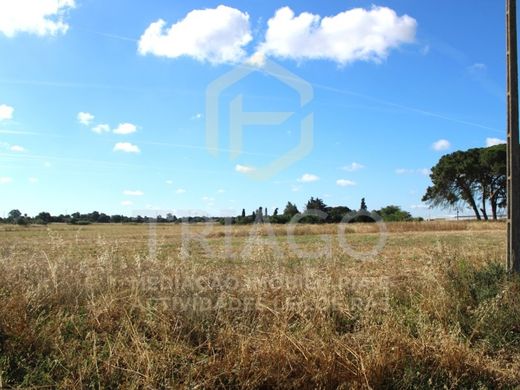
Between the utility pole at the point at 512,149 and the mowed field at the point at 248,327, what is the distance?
0.48m

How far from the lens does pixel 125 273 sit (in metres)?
5.97

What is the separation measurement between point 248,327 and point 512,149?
504cm

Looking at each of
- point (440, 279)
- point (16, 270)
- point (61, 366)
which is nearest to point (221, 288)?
point (61, 366)

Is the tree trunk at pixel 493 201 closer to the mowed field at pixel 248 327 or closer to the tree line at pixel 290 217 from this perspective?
the tree line at pixel 290 217

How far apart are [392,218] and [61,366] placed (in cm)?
6318

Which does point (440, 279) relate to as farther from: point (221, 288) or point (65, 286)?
point (65, 286)

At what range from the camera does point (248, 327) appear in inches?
184

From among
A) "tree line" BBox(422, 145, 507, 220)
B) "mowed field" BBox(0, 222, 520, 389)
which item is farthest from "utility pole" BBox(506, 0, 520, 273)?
"tree line" BBox(422, 145, 507, 220)

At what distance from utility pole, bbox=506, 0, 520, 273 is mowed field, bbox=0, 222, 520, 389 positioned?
0.48 meters

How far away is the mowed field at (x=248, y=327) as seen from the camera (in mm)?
3951

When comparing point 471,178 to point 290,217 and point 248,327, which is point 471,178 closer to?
point 290,217

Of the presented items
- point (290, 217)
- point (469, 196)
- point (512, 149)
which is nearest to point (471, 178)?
point (469, 196)

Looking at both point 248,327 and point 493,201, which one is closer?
point 248,327

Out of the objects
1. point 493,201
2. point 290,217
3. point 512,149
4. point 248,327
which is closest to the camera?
point 248,327
